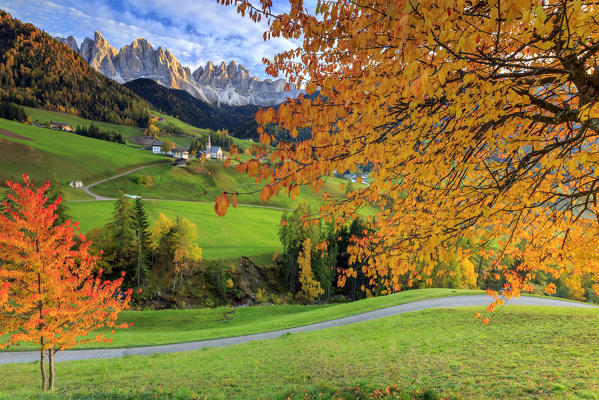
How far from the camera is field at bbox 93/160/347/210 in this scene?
65.7m

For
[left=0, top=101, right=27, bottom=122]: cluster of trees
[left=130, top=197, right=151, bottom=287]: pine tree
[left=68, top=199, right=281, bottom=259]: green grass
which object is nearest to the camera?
[left=130, top=197, right=151, bottom=287]: pine tree

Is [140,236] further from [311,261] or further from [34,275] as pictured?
[34,275]

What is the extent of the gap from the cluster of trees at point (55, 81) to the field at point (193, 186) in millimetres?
94532

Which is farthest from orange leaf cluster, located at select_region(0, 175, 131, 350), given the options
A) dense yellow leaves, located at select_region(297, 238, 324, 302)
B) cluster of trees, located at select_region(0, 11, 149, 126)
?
cluster of trees, located at select_region(0, 11, 149, 126)

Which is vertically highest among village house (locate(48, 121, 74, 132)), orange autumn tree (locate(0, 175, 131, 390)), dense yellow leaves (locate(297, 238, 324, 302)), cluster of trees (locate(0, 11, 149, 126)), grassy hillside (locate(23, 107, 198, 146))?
cluster of trees (locate(0, 11, 149, 126))

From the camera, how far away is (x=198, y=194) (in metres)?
72.6

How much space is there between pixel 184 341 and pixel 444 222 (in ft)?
62.5

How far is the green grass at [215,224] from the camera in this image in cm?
4181

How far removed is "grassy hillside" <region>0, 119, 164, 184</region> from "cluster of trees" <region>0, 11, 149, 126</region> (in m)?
73.0

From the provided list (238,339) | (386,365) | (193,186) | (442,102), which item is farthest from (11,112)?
(442,102)

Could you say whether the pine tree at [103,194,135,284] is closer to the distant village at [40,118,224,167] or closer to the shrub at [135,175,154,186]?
the shrub at [135,175,154,186]

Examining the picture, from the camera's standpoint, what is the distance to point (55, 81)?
162 meters

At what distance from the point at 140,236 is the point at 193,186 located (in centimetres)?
4528

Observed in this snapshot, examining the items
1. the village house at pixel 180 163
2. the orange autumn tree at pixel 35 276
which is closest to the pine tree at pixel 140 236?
the orange autumn tree at pixel 35 276
